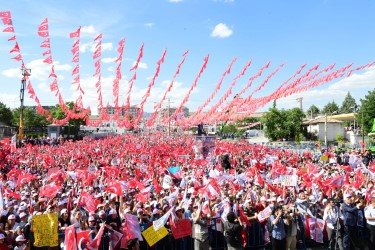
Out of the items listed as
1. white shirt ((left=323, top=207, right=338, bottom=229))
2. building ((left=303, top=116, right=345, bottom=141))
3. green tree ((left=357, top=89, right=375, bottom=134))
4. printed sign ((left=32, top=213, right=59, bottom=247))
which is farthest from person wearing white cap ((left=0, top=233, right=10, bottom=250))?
building ((left=303, top=116, right=345, bottom=141))

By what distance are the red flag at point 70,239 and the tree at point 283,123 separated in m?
54.2

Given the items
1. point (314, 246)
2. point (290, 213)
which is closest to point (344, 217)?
point (290, 213)

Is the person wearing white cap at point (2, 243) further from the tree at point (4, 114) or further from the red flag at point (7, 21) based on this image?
the tree at point (4, 114)

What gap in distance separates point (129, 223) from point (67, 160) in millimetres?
17798

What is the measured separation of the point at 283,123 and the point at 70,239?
5485cm

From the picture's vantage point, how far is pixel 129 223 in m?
8.84

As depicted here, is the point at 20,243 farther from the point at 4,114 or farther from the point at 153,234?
the point at 4,114

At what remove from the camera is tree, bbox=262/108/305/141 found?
60.2 metres

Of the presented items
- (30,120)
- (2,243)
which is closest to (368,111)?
(2,243)

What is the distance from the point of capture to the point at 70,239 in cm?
800

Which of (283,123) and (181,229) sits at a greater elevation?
(283,123)

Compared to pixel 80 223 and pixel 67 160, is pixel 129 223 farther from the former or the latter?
pixel 67 160

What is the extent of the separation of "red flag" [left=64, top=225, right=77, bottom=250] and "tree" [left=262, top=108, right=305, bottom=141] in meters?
54.2

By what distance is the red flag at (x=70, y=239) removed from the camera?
314 inches
